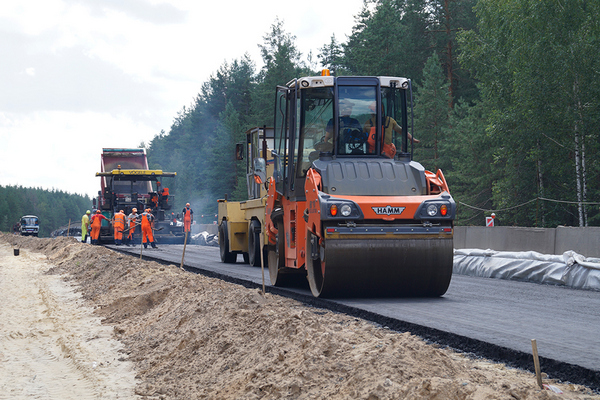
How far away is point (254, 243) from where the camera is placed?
1698 centimetres

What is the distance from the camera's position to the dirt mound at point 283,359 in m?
4.48


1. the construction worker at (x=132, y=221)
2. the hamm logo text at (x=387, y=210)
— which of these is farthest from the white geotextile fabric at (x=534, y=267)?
the construction worker at (x=132, y=221)

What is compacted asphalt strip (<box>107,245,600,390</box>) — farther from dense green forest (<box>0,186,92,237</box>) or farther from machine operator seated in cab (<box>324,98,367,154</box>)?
dense green forest (<box>0,186,92,237</box>)

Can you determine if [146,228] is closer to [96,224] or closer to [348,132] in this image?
[96,224]

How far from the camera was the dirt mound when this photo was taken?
14.7 feet

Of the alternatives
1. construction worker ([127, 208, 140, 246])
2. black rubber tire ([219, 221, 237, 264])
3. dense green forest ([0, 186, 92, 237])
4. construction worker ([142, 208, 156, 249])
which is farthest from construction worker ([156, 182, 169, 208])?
dense green forest ([0, 186, 92, 237])

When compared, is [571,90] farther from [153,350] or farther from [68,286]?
[153,350]

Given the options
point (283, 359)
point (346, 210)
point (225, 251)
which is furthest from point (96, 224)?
point (283, 359)

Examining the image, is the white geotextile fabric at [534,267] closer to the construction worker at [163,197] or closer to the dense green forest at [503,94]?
the dense green forest at [503,94]

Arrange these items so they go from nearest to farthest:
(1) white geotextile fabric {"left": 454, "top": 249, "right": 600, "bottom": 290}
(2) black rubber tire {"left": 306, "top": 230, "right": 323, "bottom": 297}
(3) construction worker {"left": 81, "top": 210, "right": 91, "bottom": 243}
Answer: (2) black rubber tire {"left": 306, "top": 230, "right": 323, "bottom": 297}, (1) white geotextile fabric {"left": 454, "top": 249, "right": 600, "bottom": 290}, (3) construction worker {"left": 81, "top": 210, "right": 91, "bottom": 243}

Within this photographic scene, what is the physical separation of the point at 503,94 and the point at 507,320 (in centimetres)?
2357

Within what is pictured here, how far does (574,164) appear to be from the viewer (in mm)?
26828

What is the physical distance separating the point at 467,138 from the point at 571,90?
30.4 feet

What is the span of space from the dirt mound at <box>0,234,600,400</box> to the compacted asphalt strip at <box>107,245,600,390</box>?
0.29m
